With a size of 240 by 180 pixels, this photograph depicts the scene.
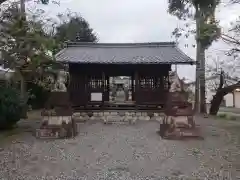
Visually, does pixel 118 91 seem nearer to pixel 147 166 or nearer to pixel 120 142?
pixel 120 142

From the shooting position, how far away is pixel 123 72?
56.1ft

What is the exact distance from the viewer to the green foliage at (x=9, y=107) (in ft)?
38.3

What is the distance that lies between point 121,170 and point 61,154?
2193 mm

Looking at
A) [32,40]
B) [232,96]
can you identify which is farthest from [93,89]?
[232,96]

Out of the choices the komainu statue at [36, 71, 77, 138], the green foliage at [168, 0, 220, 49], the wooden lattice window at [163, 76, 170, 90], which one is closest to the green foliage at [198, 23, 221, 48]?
the green foliage at [168, 0, 220, 49]

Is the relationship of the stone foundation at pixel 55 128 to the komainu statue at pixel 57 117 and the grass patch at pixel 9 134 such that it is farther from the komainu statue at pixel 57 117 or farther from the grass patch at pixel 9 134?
the grass patch at pixel 9 134

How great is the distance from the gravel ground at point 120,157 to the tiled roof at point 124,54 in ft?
15.7

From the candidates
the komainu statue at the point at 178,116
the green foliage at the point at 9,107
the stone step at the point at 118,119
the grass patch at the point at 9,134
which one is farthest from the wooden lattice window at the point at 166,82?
the grass patch at the point at 9,134

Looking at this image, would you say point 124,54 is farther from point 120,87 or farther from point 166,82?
point 120,87

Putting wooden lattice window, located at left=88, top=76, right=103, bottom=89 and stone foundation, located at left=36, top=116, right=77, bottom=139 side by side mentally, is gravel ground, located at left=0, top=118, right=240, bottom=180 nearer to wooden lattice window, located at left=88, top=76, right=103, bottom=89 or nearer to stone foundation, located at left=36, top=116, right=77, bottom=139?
stone foundation, located at left=36, top=116, right=77, bottom=139

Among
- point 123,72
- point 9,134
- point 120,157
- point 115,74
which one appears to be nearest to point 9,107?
point 9,134

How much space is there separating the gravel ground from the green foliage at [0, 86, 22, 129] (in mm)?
834

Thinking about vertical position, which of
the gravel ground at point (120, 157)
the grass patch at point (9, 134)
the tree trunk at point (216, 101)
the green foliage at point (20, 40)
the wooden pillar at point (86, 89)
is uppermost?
the green foliage at point (20, 40)

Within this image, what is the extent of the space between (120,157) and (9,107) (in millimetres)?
5186
